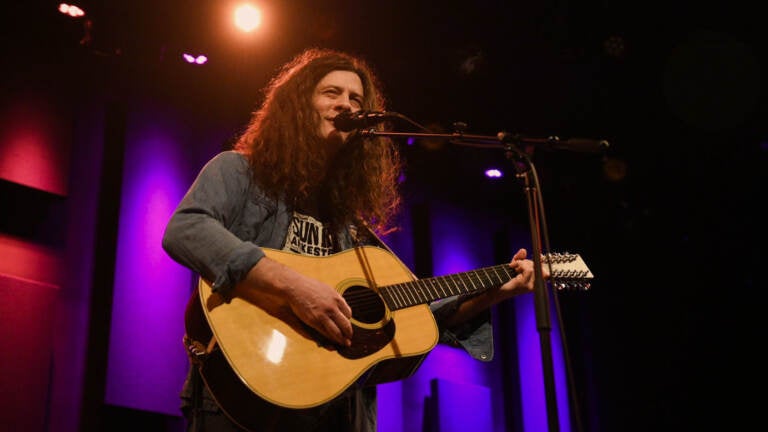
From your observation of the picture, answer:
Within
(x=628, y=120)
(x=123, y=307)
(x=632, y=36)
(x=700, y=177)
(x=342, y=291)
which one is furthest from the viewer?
(x=700, y=177)

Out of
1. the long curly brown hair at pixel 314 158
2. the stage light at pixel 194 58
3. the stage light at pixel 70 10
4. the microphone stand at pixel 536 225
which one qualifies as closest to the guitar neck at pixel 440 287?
the long curly brown hair at pixel 314 158

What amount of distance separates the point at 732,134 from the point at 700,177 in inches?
19.6

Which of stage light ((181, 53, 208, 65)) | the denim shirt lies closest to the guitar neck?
the denim shirt

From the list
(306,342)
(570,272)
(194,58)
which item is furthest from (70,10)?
(570,272)

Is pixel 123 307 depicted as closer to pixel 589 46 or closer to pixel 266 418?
pixel 266 418

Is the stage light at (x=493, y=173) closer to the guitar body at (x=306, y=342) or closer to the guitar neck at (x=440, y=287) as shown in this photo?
the guitar neck at (x=440, y=287)

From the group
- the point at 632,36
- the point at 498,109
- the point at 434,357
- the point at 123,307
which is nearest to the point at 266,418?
the point at 123,307

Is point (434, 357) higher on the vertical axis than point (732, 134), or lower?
lower

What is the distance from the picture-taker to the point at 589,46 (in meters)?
5.56

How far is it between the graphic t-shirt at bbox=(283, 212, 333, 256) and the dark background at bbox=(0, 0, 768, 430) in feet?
7.66

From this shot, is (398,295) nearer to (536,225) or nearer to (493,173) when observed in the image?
(536,225)

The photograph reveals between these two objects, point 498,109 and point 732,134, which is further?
point 732,134

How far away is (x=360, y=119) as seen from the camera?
282 cm

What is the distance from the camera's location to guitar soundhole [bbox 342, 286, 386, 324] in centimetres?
267
